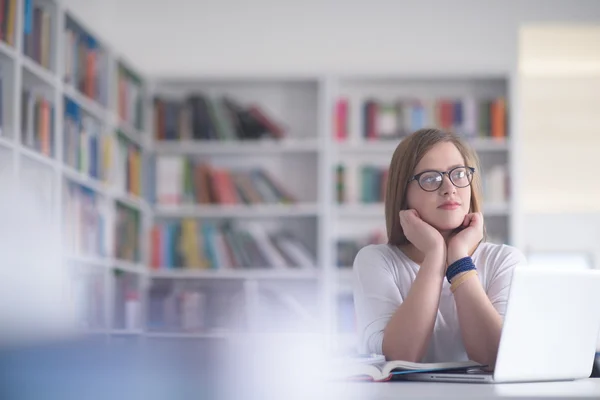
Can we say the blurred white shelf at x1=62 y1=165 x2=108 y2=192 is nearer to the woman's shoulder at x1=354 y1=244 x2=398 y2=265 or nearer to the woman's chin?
the woman's shoulder at x1=354 y1=244 x2=398 y2=265

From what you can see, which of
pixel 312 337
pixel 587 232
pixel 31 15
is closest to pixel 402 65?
pixel 587 232

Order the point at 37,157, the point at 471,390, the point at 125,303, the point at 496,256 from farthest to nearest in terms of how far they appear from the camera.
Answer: the point at 125,303 → the point at 37,157 → the point at 496,256 → the point at 471,390

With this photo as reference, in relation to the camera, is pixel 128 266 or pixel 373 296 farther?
pixel 128 266

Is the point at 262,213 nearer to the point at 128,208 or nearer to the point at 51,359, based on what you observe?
the point at 128,208

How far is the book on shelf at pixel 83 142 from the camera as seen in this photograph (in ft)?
13.1

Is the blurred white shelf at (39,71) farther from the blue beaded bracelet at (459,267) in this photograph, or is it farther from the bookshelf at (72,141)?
the blue beaded bracelet at (459,267)

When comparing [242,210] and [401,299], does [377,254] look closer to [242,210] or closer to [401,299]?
[401,299]

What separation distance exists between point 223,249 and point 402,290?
3.47 meters

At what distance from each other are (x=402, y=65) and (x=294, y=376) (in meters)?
5.01

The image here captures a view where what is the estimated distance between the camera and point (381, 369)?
125 cm

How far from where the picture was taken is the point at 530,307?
1163 millimetres

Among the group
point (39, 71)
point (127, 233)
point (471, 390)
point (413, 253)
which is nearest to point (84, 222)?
point (127, 233)

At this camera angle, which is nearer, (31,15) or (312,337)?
(312,337)

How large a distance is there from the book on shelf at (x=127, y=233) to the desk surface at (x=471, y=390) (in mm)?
3690
